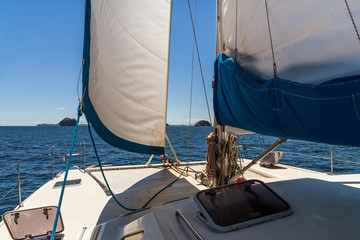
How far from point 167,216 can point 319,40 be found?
1897 millimetres

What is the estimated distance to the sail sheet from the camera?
2.74 meters

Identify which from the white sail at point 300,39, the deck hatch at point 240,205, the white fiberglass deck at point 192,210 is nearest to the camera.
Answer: the white sail at point 300,39

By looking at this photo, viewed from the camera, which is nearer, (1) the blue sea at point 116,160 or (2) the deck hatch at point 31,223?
(2) the deck hatch at point 31,223

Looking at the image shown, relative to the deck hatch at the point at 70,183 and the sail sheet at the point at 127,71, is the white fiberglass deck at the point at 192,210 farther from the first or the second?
the sail sheet at the point at 127,71

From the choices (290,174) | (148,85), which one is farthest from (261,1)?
(290,174)

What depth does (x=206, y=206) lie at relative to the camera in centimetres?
192

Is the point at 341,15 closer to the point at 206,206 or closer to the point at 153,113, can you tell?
the point at 206,206

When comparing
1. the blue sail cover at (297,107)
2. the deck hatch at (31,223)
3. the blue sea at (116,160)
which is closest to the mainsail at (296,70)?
the blue sail cover at (297,107)

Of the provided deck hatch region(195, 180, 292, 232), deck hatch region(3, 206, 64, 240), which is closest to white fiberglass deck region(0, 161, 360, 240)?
deck hatch region(195, 180, 292, 232)

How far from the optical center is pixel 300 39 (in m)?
1.73

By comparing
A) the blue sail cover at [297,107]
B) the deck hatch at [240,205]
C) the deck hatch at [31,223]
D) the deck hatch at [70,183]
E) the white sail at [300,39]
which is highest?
the white sail at [300,39]

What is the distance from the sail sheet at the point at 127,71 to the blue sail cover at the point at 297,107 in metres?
1.71

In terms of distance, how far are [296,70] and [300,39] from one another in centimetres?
24

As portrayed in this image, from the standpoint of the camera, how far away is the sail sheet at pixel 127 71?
2.74 metres
